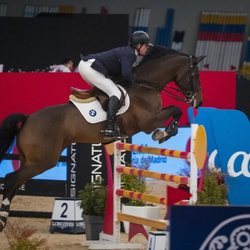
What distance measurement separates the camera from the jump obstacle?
851 cm

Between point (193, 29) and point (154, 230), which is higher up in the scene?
point (193, 29)

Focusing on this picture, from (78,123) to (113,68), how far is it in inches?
28.0

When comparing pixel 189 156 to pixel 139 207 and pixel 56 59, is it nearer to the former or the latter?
pixel 139 207

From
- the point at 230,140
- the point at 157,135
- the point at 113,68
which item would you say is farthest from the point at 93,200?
the point at 230,140

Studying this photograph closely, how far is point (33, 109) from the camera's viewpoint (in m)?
16.5

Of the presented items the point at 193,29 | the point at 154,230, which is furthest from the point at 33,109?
the point at 193,29

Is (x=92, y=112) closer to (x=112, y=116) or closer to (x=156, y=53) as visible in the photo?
(x=112, y=116)

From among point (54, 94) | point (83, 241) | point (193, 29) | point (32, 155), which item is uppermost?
point (193, 29)

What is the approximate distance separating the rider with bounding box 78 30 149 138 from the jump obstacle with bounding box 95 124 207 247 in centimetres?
36

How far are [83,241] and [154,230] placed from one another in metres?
1.30

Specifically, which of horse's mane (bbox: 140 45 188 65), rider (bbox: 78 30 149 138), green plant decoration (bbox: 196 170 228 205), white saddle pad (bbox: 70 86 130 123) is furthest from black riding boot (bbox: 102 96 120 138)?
green plant decoration (bbox: 196 170 228 205)

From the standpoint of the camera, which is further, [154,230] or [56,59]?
[56,59]

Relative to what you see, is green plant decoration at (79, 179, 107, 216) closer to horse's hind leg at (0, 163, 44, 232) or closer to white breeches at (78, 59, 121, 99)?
horse's hind leg at (0, 163, 44, 232)

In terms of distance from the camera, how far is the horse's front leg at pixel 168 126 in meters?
10.2
